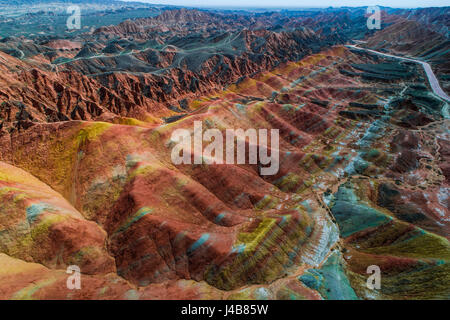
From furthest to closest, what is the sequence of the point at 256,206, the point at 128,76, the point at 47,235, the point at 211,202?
1. the point at 128,76
2. the point at 256,206
3. the point at 211,202
4. the point at 47,235

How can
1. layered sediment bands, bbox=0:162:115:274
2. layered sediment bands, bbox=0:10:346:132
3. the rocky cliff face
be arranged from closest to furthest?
the rocky cliff face < layered sediment bands, bbox=0:162:115:274 < layered sediment bands, bbox=0:10:346:132

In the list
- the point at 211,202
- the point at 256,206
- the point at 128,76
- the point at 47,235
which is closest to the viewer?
the point at 47,235

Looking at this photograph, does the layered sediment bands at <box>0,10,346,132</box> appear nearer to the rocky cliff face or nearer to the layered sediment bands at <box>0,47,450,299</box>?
the rocky cliff face

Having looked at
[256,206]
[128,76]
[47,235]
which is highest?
[128,76]

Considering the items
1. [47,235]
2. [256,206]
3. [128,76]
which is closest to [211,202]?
[256,206]

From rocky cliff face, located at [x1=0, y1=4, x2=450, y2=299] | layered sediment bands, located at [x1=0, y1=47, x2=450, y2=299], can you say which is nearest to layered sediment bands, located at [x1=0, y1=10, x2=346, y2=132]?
rocky cliff face, located at [x1=0, y1=4, x2=450, y2=299]

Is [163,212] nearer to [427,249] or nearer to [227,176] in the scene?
[227,176]

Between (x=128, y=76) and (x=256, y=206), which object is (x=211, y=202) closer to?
(x=256, y=206)

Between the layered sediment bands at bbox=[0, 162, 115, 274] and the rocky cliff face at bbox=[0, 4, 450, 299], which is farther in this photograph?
the layered sediment bands at bbox=[0, 162, 115, 274]

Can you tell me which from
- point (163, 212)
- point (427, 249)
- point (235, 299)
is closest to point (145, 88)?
point (163, 212)
